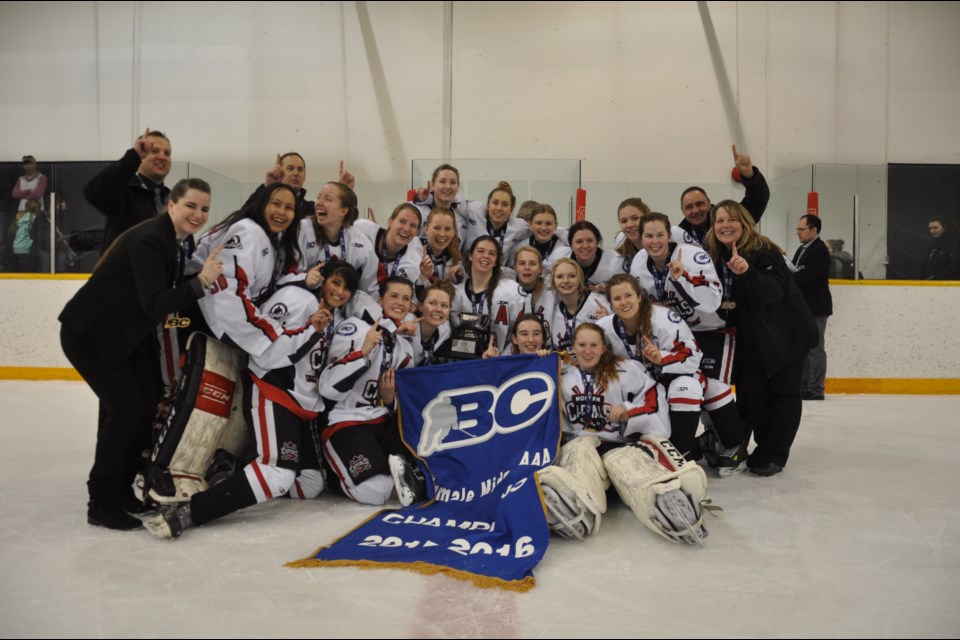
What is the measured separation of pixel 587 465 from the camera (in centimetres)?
275

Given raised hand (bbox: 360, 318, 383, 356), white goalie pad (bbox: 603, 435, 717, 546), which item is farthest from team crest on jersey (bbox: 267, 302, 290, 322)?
white goalie pad (bbox: 603, 435, 717, 546)

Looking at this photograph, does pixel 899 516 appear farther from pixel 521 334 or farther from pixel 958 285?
pixel 958 285

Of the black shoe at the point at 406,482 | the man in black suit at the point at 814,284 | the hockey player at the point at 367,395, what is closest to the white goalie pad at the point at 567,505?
the black shoe at the point at 406,482

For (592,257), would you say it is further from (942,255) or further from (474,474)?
(942,255)

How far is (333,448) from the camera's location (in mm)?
3043

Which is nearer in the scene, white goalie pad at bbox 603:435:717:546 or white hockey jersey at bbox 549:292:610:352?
white goalie pad at bbox 603:435:717:546

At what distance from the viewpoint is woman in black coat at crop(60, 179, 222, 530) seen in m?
2.52

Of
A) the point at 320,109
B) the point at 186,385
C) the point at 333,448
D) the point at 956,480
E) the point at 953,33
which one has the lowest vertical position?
the point at 956,480

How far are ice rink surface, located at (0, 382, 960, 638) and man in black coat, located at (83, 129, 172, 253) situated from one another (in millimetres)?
1206

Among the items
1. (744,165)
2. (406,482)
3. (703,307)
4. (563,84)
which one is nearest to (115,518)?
(406,482)

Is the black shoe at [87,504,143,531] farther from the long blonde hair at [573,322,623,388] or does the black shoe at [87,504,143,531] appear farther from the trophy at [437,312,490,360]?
the long blonde hair at [573,322,623,388]

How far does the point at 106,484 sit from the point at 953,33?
9.12 m

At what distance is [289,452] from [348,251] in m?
1.01

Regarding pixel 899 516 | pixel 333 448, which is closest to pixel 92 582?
pixel 333 448
